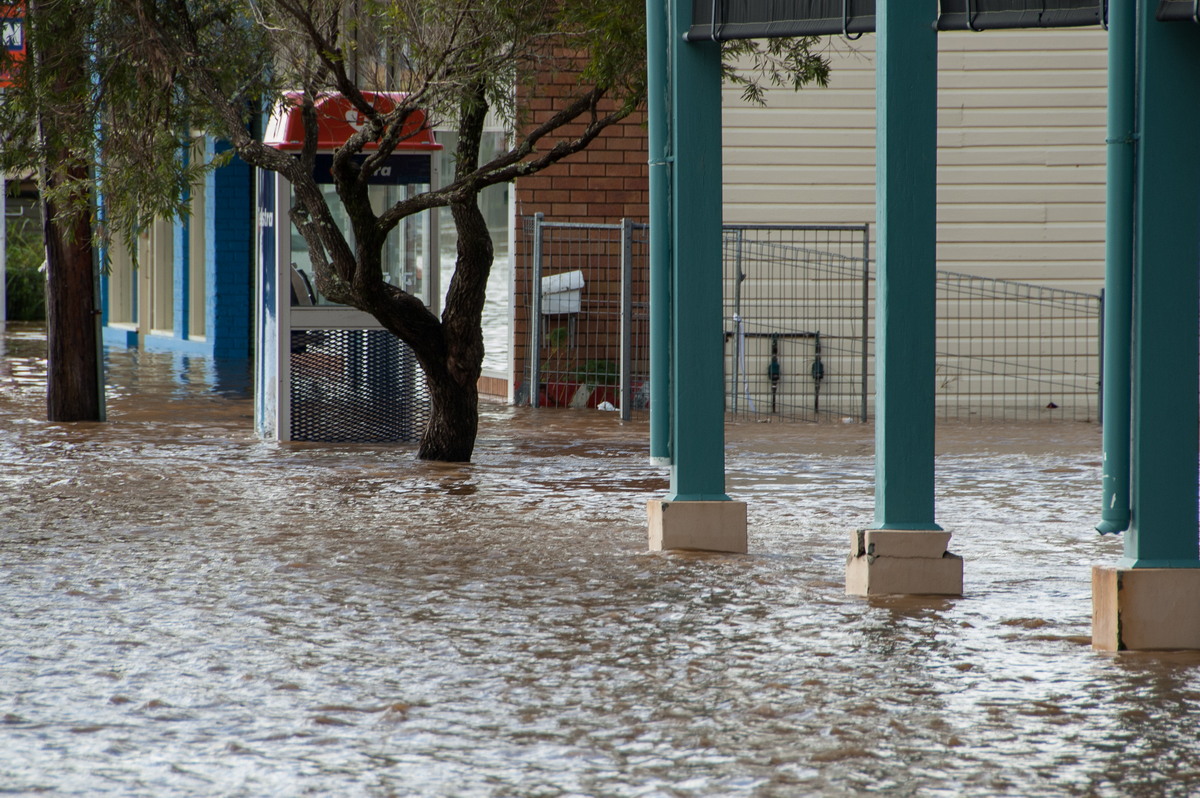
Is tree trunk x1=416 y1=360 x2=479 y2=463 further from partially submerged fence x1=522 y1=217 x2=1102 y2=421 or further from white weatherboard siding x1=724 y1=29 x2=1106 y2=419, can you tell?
white weatherboard siding x1=724 y1=29 x2=1106 y2=419

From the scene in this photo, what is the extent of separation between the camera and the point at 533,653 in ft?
18.5

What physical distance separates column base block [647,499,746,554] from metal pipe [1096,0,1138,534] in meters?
2.35

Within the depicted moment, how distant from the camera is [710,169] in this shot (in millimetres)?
7883

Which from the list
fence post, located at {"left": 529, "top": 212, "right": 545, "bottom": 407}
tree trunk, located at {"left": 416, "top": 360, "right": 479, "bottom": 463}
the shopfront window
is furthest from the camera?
fence post, located at {"left": 529, "top": 212, "right": 545, "bottom": 407}

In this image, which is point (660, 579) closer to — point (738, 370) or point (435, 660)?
point (435, 660)

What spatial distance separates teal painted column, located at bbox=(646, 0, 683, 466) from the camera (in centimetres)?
793

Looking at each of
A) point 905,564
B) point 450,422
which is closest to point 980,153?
point 450,422

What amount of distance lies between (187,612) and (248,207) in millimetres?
16854

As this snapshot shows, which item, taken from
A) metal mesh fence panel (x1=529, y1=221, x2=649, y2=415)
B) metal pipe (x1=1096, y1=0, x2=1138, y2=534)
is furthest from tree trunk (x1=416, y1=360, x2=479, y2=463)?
metal pipe (x1=1096, y1=0, x2=1138, y2=534)

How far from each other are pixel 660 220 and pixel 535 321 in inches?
320

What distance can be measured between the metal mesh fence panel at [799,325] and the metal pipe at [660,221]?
27.0ft

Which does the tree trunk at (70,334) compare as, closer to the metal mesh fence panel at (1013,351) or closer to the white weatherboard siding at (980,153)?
the white weatherboard siding at (980,153)

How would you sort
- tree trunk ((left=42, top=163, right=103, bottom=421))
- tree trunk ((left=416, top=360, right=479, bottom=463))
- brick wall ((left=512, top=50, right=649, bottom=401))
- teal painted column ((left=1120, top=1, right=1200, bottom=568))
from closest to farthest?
teal painted column ((left=1120, top=1, right=1200, bottom=568)) < tree trunk ((left=416, top=360, right=479, bottom=463)) < tree trunk ((left=42, top=163, right=103, bottom=421)) < brick wall ((left=512, top=50, right=649, bottom=401))

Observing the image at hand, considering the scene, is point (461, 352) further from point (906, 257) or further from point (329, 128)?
point (906, 257)
